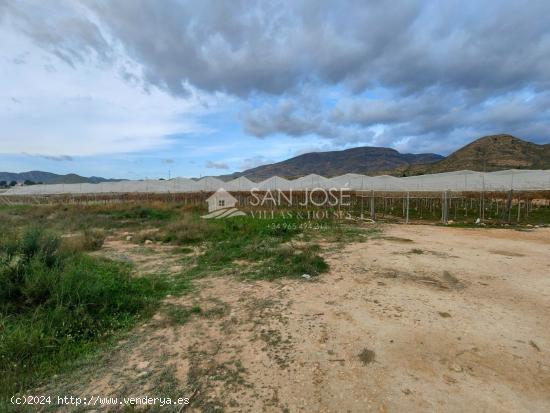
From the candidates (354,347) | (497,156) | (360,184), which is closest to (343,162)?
(497,156)

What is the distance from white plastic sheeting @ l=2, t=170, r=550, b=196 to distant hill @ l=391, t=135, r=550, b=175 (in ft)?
68.1

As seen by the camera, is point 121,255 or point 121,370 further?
point 121,255

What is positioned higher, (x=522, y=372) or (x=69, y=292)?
(x=69, y=292)

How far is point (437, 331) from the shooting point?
11.0ft

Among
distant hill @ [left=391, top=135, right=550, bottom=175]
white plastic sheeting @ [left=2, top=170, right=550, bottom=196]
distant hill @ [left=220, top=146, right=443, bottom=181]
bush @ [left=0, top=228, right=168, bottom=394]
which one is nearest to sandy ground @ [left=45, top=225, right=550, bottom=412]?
bush @ [left=0, top=228, right=168, bottom=394]

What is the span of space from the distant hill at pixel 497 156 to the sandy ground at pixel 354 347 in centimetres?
3950

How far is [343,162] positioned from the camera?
405 feet

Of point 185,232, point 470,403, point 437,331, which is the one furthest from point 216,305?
point 185,232

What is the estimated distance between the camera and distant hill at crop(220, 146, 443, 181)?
378ft

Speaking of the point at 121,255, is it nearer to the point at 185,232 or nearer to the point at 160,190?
the point at 185,232

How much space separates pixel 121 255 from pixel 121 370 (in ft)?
17.3

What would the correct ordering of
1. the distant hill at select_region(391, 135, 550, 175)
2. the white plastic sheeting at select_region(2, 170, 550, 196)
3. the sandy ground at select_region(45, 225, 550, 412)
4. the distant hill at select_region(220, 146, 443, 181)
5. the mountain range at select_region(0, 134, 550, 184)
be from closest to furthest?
1. the sandy ground at select_region(45, 225, 550, 412)
2. the white plastic sheeting at select_region(2, 170, 550, 196)
3. the distant hill at select_region(391, 135, 550, 175)
4. the mountain range at select_region(0, 134, 550, 184)
5. the distant hill at select_region(220, 146, 443, 181)

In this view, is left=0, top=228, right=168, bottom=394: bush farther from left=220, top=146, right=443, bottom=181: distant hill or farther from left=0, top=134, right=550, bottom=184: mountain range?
left=220, top=146, right=443, bottom=181: distant hill

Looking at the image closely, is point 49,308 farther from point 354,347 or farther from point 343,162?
point 343,162
